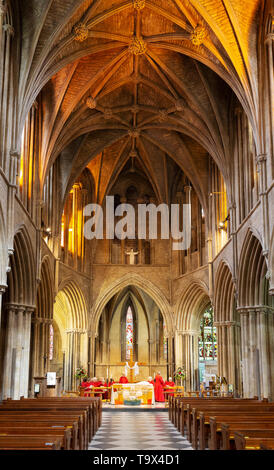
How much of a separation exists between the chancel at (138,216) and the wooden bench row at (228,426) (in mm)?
50

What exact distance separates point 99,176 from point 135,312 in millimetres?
10798

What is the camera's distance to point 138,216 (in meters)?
33.8

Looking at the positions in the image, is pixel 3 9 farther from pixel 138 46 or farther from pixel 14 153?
pixel 138 46

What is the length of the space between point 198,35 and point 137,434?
13302 millimetres

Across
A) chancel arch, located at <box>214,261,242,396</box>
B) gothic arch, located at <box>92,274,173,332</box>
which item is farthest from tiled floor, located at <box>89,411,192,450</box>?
gothic arch, located at <box>92,274,173,332</box>

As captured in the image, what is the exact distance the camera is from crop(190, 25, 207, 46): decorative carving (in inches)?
733

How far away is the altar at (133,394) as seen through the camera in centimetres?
2376

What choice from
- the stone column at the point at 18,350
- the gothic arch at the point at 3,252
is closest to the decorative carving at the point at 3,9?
the gothic arch at the point at 3,252

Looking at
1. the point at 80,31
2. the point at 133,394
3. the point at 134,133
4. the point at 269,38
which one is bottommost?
the point at 133,394

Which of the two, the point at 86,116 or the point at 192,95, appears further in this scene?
the point at 86,116

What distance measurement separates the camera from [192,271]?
29.2m

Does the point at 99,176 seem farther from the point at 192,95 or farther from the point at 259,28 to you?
the point at 259,28

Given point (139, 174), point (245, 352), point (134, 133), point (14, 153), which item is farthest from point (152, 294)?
point (14, 153)
